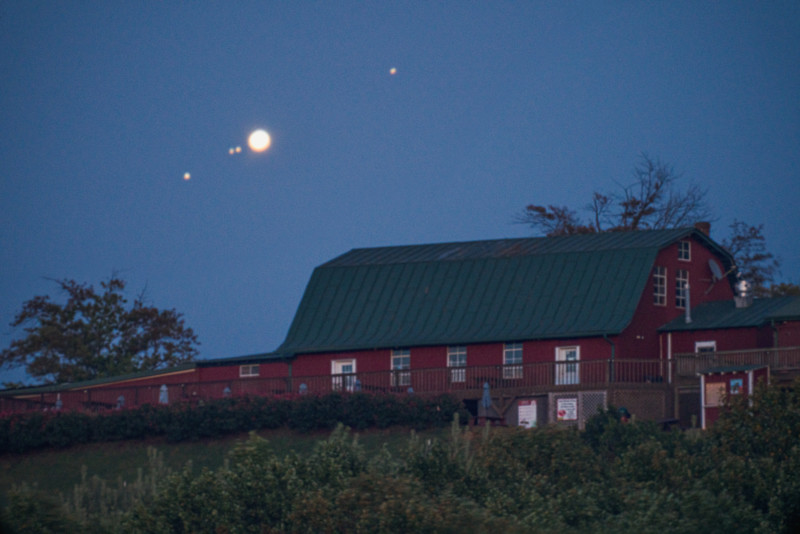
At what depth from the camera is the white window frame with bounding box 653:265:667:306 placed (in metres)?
43.4

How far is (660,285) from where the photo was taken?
43750mm

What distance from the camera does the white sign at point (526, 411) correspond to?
37.5 m

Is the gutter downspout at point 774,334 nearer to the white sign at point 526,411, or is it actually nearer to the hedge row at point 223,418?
the white sign at point 526,411

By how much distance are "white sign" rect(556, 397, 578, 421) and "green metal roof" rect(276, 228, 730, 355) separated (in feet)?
12.9

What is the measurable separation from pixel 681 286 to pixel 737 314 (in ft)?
11.0

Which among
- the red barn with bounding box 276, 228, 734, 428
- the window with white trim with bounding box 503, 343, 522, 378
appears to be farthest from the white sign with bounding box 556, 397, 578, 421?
the window with white trim with bounding box 503, 343, 522, 378

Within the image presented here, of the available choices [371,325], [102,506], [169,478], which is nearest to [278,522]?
[169,478]

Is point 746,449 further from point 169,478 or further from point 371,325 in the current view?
point 371,325

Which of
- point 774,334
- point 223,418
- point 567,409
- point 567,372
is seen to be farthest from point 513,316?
point 223,418

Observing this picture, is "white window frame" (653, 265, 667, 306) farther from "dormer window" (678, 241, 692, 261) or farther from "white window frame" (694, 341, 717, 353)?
"white window frame" (694, 341, 717, 353)

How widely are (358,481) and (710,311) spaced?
92.1 ft

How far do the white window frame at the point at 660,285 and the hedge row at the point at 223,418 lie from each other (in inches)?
469

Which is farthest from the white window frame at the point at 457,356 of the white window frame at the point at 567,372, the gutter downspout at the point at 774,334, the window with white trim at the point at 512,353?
the gutter downspout at the point at 774,334

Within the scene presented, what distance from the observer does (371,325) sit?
45.1m
